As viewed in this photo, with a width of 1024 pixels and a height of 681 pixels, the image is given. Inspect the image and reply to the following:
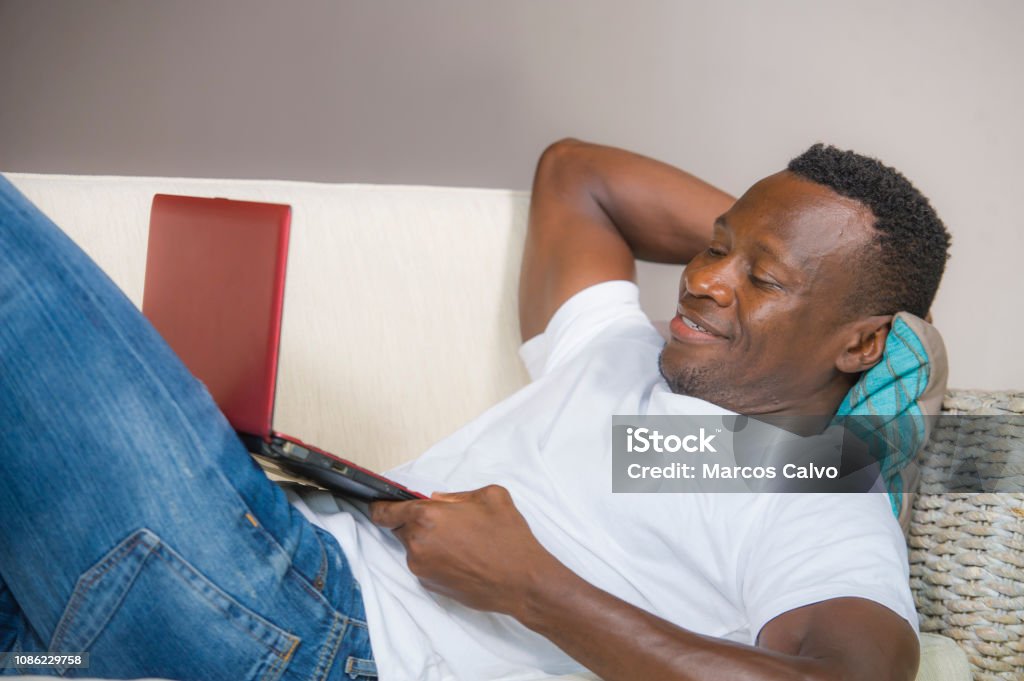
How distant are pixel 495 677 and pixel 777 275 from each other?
24.1 inches

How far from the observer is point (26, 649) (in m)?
1.01

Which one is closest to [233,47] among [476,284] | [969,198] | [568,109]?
[568,109]

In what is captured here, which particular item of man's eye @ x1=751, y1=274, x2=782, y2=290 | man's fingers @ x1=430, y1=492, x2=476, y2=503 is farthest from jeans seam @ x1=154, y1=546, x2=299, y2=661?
man's eye @ x1=751, y1=274, x2=782, y2=290

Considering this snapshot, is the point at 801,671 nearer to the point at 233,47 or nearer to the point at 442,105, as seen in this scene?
the point at 442,105

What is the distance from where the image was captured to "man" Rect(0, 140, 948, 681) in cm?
90

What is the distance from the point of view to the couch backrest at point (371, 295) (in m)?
1.58

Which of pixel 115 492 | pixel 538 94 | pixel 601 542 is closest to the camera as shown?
pixel 115 492

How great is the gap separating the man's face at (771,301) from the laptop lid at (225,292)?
585mm

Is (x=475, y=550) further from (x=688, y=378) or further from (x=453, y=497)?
(x=688, y=378)

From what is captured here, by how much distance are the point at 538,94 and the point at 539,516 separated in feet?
4.36

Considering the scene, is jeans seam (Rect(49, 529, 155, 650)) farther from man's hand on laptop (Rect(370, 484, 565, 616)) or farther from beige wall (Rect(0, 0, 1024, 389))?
beige wall (Rect(0, 0, 1024, 389))

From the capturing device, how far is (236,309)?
0.97 metres

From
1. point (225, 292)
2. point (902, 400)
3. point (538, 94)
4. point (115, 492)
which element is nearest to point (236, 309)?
point (225, 292)

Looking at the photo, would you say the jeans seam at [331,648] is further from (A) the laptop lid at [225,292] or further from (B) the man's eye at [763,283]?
(B) the man's eye at [763,283]
